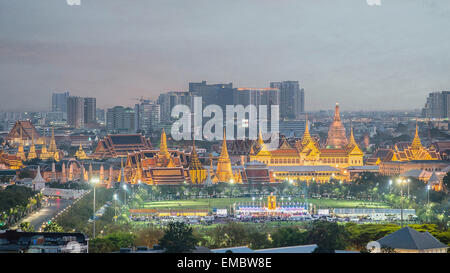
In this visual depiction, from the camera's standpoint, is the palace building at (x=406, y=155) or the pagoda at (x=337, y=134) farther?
the pagoda at (x=337, y=134)

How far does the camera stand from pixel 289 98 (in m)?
182

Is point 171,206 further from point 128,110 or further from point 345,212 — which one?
point 128,110

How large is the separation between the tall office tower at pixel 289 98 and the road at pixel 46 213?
123 meters

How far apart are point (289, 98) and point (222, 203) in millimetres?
125507

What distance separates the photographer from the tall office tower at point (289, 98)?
591ft

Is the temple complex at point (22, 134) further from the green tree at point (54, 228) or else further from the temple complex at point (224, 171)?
the green tree at point (54, 228)

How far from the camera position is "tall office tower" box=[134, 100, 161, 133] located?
165 meters

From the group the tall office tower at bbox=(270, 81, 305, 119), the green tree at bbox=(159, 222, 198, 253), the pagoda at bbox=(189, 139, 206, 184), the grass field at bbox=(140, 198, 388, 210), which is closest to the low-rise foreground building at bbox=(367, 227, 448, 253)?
the green tree at bbox=(159, 222, 198, 253)

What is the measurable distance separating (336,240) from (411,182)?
30.4 m

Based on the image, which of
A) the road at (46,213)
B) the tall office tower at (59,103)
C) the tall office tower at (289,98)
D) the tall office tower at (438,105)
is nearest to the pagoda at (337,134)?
the road at (46,213)

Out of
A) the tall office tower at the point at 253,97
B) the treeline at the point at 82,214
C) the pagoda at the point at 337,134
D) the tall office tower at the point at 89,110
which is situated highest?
the tall office tower at the point at 253,97

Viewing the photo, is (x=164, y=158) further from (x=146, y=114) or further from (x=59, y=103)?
(x=59, y=103)

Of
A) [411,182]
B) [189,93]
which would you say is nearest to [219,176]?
[411,182]

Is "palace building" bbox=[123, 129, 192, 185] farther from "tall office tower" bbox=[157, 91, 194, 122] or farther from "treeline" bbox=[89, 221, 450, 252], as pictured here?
"tall office tower" bbox=[157, 91, 194, 122]
